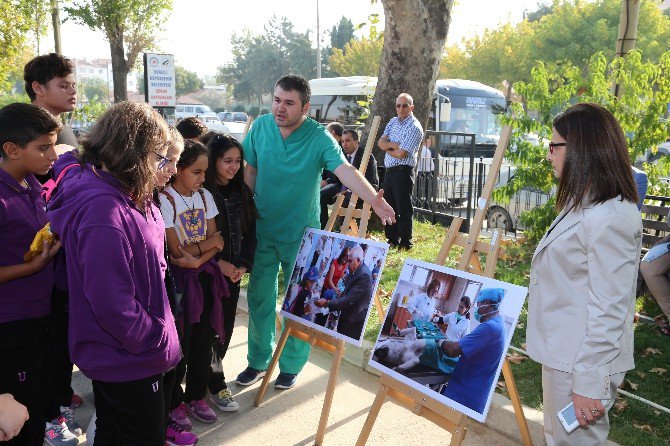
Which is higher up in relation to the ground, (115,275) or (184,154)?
(184,154)

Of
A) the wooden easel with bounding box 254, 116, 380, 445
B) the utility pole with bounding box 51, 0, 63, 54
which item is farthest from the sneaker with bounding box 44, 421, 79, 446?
the utility pole with bounding box 51, 0, 63, 54

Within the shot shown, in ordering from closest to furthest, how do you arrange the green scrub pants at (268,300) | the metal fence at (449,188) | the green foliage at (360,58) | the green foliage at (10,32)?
the green scrub pants at (268,300) < the metal fence at (449,188) < the green foliage at (10,32) < the green foliage at (360,58)

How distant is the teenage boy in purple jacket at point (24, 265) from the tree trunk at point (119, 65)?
73.5 feet

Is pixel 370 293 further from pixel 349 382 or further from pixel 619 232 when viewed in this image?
pixel 619 232

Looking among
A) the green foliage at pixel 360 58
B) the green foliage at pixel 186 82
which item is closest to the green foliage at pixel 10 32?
the green foliage at pixel 360 58

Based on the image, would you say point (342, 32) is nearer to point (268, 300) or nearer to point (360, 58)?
point (360, 58)

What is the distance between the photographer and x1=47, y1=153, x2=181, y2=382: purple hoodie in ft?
7.21

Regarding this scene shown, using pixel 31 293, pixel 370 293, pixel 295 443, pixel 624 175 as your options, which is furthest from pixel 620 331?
pixel 31 293

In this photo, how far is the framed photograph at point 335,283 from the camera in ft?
11.9

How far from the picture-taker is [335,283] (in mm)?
3812

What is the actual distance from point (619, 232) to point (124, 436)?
2110mm

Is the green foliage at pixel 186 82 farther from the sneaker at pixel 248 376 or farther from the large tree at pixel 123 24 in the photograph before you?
the sneaker at pixel 248 376

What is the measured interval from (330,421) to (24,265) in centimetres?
216

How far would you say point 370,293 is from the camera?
143 inches
